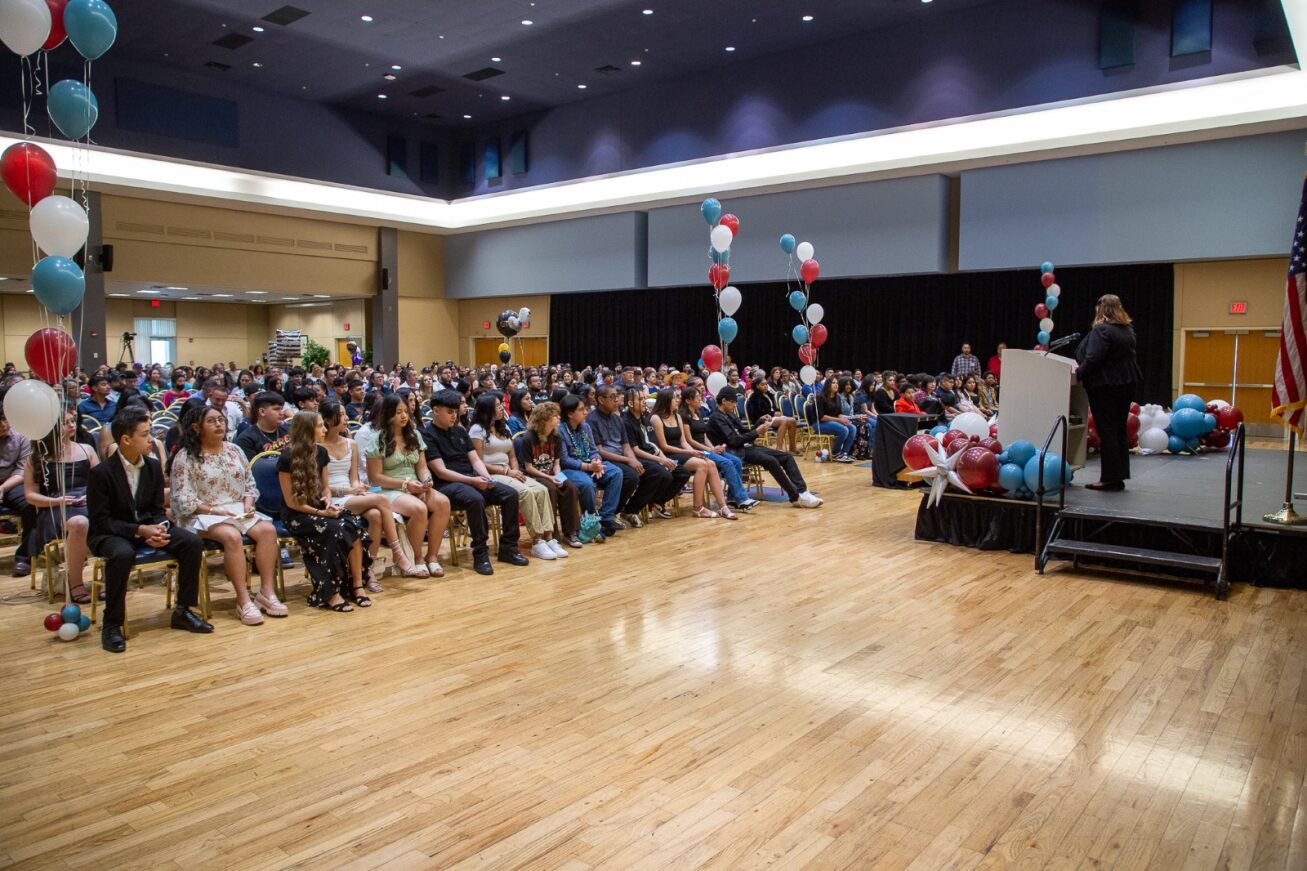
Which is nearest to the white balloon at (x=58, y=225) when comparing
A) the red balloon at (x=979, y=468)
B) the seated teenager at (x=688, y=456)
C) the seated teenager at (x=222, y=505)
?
the seated teenager at (x=222, y=505)

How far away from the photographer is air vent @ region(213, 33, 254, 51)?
15742 mm

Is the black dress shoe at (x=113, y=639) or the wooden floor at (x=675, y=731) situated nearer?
the wooden floor at (x=675, y=731)

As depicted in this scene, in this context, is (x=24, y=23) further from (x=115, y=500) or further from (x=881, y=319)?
(x=881, y=319)

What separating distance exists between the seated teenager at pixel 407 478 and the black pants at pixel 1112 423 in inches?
185

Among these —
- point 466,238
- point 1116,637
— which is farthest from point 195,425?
point 466,238

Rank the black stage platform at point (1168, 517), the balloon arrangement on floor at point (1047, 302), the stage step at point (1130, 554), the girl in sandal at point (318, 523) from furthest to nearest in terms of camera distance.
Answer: the balloon arrangement on floor at point (1047, 302) < the black stage platform at point (1168, 517) < the stage step at point (1130, 554) < the girl in sandal at point (318, 523)

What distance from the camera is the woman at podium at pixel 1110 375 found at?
21.1 ft

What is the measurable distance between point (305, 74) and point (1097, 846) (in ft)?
63.2

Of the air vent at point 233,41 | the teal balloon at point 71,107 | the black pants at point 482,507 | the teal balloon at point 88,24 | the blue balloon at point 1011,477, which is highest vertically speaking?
the air vent at point 233,41

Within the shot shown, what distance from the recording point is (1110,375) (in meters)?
6.50

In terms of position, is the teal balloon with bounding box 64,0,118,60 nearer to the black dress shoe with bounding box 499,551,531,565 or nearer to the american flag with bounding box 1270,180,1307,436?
the black dress shoe with bounding box 499,551,531,565

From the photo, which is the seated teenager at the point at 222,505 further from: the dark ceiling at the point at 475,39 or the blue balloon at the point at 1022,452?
the dark ceiling at the point at 475,39

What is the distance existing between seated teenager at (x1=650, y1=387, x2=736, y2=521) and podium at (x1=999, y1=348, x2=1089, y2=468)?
7.88 feet

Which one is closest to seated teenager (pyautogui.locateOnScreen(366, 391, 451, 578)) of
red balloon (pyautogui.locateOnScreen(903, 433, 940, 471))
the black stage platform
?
the black stage platform
